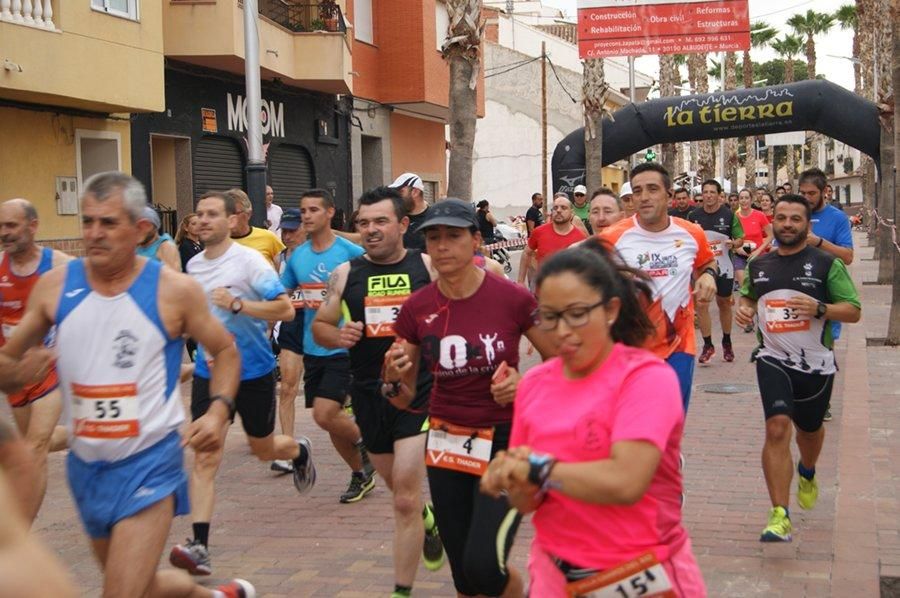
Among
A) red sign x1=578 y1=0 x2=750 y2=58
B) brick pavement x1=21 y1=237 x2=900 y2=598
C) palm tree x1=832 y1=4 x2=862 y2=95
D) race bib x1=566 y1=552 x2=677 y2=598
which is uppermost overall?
palm tree x1=832 y1=4 x2=862 y2=95

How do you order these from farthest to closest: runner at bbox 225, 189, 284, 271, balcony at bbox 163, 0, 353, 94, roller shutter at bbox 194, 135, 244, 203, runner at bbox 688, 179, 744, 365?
roller shutter at bbox 194, 135, 244, 203, balcony at bbox 163, 0, 353, 94, runner at bbox 688, 179, 744, 365, runner at bbox 225, 189, 284, 271

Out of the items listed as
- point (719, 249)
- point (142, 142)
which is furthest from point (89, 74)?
point (719, 249)

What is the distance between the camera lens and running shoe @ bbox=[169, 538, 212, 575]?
659 centimetres

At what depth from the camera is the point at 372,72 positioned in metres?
28.7

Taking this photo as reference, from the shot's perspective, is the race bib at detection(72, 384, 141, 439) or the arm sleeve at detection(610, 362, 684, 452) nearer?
the arm sleeve at detection(610, 362, 684, 452)

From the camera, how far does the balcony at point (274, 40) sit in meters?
20.0

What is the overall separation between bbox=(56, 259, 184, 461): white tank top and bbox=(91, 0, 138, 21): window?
13.2 meters

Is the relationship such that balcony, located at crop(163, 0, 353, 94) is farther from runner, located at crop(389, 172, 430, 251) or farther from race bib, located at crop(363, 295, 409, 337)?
race bib, located at crop(363, 295, 409, 337)

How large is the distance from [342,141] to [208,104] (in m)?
6.51

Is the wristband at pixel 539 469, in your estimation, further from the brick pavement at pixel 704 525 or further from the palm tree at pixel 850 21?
the palm tree at pixel 850 21

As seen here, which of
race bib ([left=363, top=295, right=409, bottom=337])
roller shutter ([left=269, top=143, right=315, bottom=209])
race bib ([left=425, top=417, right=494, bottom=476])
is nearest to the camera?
race bib ([left=425, top=417, right=494, bottom=476])

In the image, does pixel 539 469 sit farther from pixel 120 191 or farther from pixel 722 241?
pixel 722 241

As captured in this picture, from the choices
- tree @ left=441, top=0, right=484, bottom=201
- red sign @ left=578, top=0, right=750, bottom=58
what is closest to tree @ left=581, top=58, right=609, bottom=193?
red sign @ left=578, top=0, right=750, bottom=58

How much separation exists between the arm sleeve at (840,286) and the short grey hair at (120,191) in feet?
13.8
